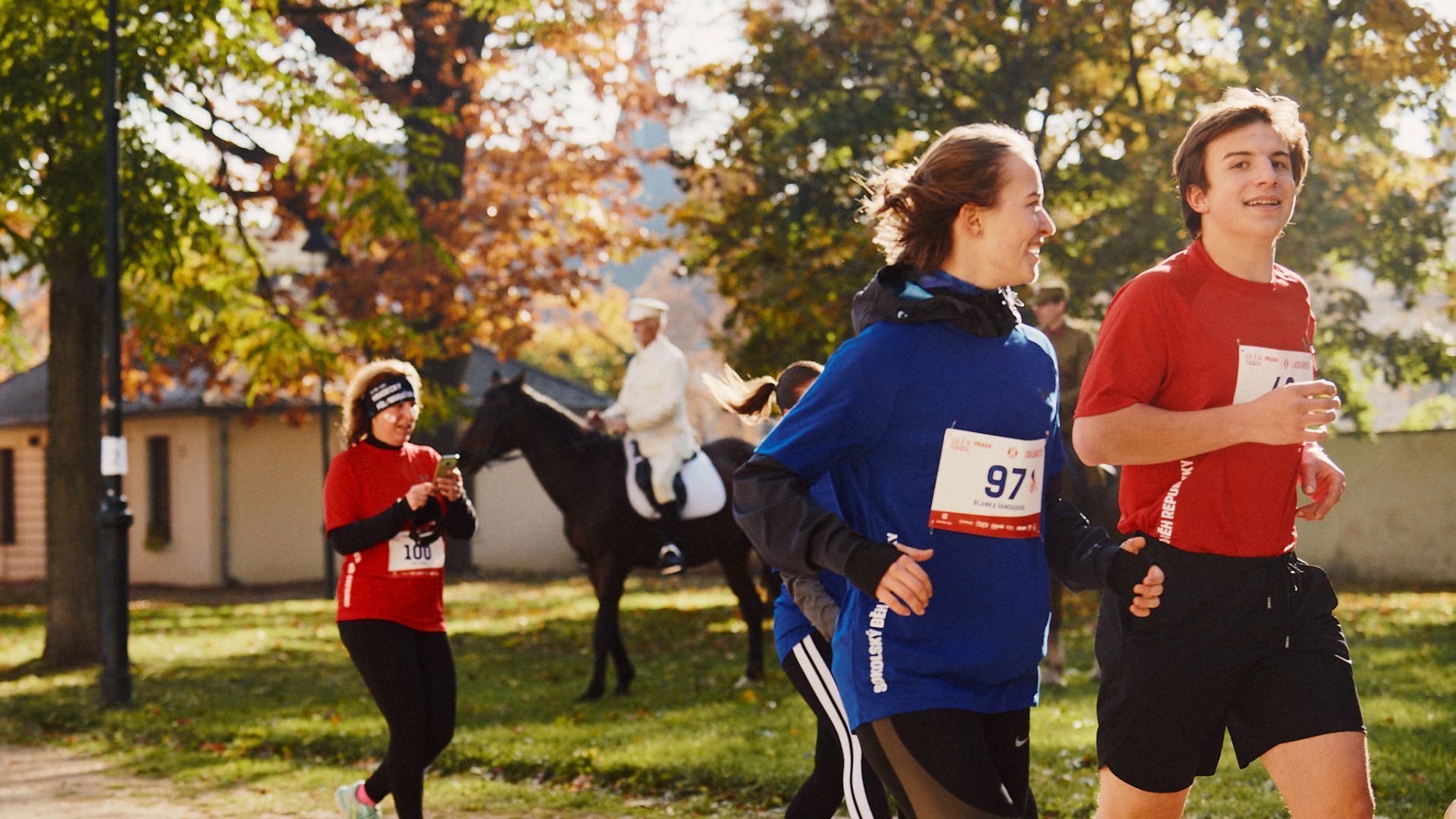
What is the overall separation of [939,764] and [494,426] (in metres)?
9.30

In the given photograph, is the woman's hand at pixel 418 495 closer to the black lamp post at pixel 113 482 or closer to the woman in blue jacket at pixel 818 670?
the woman in blue jacket at pixel 818 670

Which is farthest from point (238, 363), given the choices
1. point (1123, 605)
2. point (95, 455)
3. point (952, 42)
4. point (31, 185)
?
point (1123, 605)

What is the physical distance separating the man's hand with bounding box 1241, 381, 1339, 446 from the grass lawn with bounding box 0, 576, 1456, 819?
Result: 369 cm

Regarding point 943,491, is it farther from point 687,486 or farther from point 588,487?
point 687,486

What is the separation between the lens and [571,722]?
1086 cm

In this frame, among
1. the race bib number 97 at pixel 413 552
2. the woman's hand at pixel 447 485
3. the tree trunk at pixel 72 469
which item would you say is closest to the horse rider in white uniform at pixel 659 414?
the race bib number 97 at pixel 413 552

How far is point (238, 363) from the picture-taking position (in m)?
17.3

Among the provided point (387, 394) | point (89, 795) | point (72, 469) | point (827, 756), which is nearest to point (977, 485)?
point (827, 756)

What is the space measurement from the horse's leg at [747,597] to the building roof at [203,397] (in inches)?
598

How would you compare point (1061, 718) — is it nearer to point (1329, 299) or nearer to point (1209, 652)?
point (1209, 652)

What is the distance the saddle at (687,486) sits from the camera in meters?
12.5

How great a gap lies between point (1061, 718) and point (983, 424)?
639 centimetres

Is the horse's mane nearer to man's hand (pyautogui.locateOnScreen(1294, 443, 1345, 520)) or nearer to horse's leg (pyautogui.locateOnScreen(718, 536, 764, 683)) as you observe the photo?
horse's leg (pyautogui.locateOnScreen(718, 536, 764, 683))

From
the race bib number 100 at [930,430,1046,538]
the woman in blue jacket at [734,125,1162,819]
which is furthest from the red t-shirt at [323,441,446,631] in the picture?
the race bib number 100 at [930,430,1046,538]
